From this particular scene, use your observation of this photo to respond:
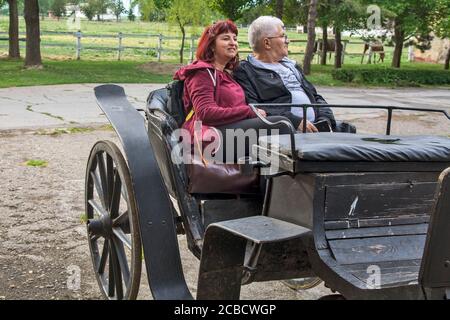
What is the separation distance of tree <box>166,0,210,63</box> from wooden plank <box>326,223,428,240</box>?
64.0ft

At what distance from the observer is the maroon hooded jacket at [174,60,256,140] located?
3.44m

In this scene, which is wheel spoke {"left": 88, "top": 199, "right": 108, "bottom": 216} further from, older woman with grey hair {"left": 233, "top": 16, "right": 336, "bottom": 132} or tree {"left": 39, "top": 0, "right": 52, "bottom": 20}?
tree {"left": 39, "top": 0, "right": 52, "bottom": 20}

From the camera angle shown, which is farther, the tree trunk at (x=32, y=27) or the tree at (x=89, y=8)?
the tree at (x=89, y=8)

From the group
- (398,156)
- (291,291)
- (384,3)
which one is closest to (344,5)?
(384,3)

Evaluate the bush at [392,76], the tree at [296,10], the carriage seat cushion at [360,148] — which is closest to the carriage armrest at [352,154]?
the carriage seat cushion at [360,148]

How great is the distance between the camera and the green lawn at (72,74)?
15941 millimetres

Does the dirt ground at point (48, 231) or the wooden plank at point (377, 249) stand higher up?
the wooden plank at point (377, 249)

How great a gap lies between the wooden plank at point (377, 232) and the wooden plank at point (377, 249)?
2cm

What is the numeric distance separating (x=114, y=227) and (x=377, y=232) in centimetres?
165

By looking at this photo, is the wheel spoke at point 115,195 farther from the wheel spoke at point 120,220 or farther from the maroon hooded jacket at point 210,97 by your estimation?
the maroon hooded jacket at point 210,97

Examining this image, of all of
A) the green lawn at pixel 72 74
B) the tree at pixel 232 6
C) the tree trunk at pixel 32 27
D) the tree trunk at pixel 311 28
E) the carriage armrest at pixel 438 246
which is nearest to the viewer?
the carriage armrest at pixel 438 246

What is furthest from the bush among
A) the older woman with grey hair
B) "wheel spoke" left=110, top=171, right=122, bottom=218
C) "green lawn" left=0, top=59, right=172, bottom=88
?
"wheel spoke" left=110, top=171, right=122, bottom=218

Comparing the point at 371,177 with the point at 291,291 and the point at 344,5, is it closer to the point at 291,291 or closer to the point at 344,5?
the point at 291,291
